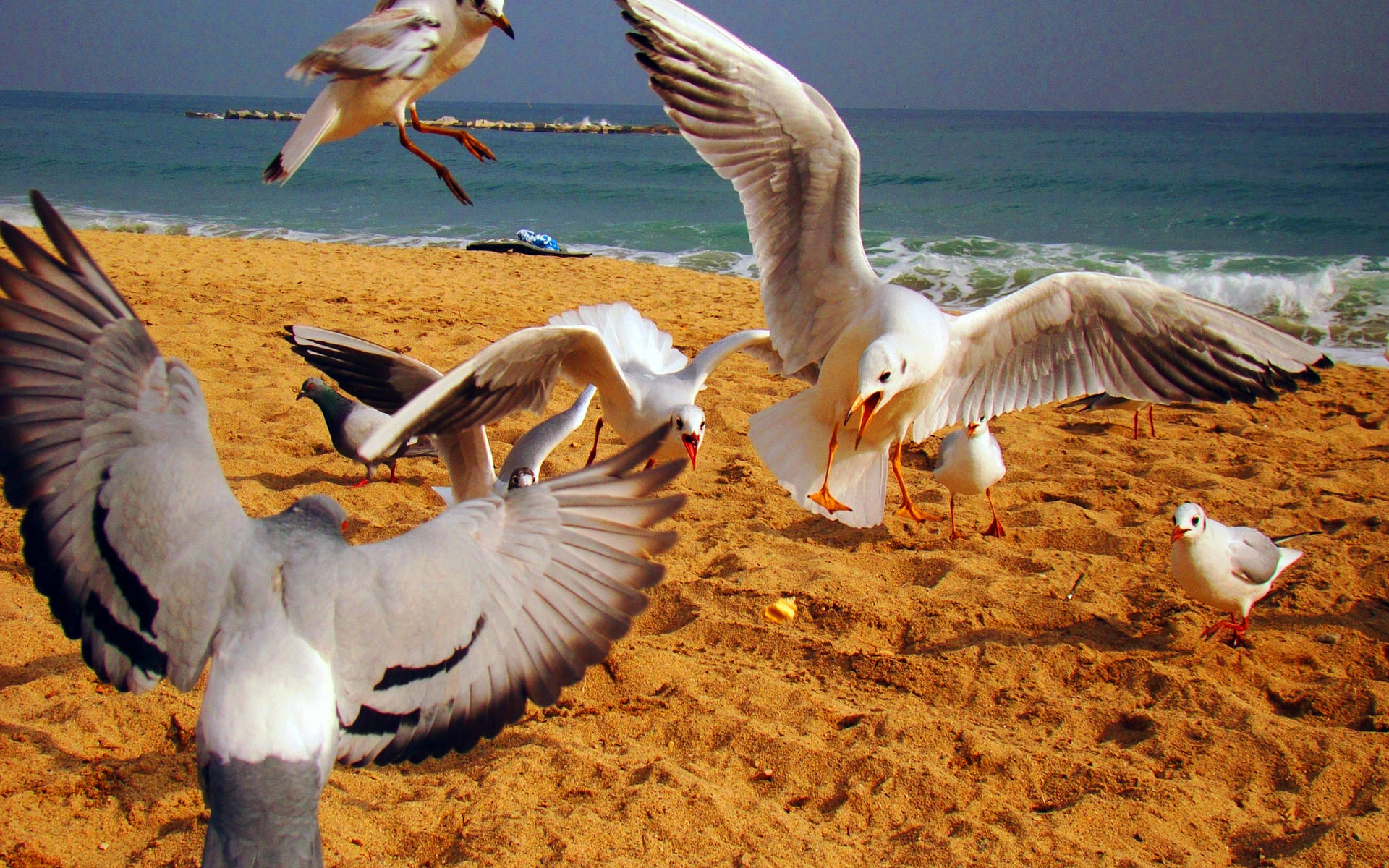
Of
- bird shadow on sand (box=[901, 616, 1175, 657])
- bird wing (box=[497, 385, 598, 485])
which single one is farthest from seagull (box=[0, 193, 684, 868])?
bird wing (box=[497, 385, 598, 485])

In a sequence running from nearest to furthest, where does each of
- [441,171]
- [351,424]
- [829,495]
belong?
[441,171], [829,495], [351,424]

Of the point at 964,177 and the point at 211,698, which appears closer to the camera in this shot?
the point at 211,698

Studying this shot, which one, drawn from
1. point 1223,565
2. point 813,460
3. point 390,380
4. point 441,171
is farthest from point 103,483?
point 1223,565

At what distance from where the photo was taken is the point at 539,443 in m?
3.65

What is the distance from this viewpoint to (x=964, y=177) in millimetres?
26078

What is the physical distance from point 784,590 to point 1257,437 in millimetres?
3252

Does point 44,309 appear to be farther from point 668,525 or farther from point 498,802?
point 668,525

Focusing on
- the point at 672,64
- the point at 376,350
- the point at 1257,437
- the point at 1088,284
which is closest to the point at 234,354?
the point at 376,350

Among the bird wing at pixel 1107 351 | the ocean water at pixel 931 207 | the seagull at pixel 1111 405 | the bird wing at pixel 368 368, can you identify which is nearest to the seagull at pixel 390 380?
the bird wing at pixel 368 368

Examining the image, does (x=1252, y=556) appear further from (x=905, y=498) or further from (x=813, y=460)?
(x=813, y=460)

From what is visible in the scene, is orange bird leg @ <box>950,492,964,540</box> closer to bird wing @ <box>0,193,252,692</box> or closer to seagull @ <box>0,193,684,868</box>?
seagull @ <box>0,193,684,868</box>

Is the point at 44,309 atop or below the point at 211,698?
atop

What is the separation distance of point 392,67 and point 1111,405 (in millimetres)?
4357

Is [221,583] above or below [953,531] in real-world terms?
above
